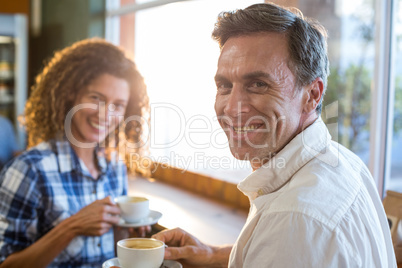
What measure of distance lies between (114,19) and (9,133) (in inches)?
48.0

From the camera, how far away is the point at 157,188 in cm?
252

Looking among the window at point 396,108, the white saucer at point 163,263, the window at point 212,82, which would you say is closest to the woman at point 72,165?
the window at point 212,82

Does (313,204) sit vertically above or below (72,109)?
below

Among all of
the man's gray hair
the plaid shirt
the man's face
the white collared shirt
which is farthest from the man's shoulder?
the plaid shirt

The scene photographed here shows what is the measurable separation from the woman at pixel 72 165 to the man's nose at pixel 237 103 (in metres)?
0.62

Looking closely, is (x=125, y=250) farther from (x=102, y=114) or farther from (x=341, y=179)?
(x=102, y=114)

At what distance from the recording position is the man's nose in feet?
3.10

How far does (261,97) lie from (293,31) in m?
0.15

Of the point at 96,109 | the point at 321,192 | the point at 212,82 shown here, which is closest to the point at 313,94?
the point at 321,192

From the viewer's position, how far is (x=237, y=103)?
3.15 ft

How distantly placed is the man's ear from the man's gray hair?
0.5 inches

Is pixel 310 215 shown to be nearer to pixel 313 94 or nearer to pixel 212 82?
pixel 313 94

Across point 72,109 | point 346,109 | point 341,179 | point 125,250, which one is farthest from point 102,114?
point 346,109

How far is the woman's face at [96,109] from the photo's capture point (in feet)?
5.23
